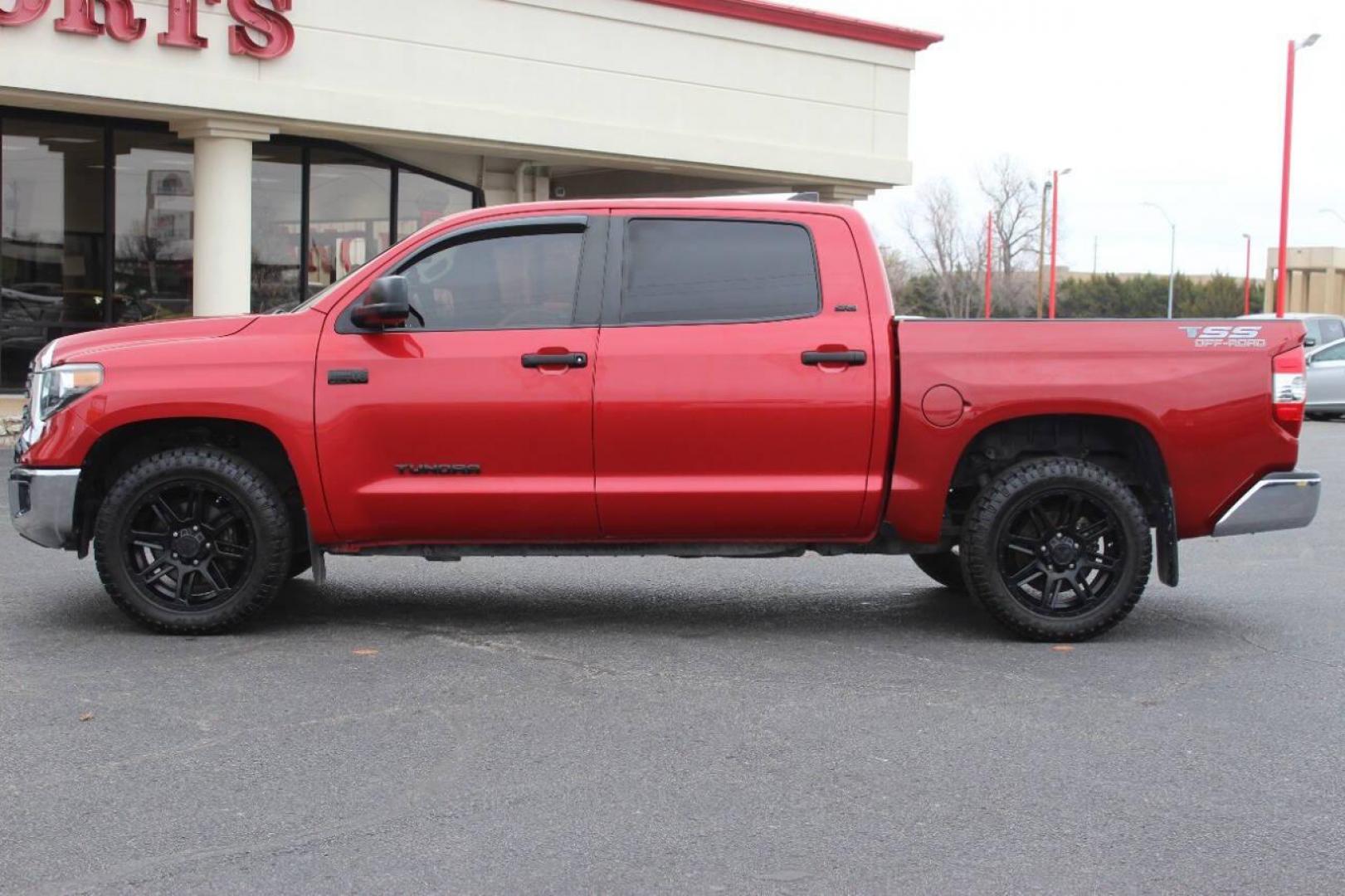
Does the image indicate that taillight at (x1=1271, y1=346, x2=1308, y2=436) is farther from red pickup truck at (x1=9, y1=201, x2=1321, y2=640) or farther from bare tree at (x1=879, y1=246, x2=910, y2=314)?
bare tree at (x1=879, y1=246, x2=910, y2=314)

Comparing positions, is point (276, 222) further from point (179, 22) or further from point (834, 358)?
point (834, 358)

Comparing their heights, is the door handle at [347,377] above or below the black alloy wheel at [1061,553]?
above

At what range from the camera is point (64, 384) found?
273 inches

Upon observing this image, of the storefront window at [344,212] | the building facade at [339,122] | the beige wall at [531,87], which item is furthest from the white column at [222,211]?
the storefront window at [344,212]

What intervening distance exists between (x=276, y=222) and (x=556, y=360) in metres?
14.4

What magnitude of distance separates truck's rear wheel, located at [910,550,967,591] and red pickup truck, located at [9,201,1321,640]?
119 cm

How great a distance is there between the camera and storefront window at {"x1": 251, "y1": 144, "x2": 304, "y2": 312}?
790 inches

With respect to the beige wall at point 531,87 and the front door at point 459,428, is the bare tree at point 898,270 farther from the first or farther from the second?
the front door at point 459,428

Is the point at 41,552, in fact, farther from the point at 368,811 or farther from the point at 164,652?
the point at 368,811

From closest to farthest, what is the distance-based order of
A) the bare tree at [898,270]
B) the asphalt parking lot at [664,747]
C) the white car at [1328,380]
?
1. the asphalt parking lot at [664,747]
2. the white car at [1328,380]
3. the bare tree at [898,270]

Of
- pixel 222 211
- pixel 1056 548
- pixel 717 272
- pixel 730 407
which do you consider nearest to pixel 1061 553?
pixel 1056 548

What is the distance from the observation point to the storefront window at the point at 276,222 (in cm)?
2006

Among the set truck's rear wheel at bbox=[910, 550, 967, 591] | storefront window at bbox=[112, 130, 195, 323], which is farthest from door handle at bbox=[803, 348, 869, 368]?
storefront window at bbox=[112, 130, 195, 323]

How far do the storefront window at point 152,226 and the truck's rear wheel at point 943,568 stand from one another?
1314 cm
